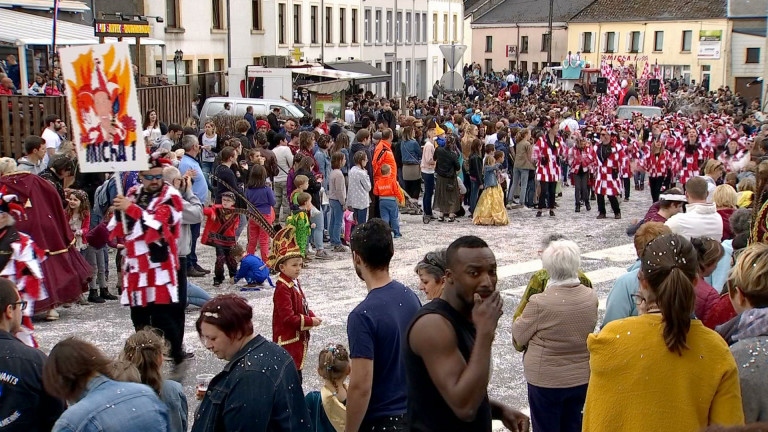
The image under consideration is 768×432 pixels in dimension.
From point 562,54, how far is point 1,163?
7269 centimetres

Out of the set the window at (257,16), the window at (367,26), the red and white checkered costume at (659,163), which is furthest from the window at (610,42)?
the red and white checkered costume at (659,163)

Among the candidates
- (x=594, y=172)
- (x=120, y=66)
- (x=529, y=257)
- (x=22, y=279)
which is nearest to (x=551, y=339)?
(x=120, y=66)

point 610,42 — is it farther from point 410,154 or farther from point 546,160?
→ point 410,154

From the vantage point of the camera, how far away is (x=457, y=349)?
3641mm

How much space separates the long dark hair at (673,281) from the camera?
12.3 ft

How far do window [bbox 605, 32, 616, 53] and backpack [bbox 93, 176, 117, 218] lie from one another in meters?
68.3

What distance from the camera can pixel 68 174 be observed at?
406 inches

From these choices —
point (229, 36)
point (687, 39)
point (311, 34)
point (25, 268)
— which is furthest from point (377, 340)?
point (687, 39)

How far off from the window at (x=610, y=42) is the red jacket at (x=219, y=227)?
6703cm

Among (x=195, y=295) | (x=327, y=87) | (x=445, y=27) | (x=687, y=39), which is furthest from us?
(x=687, y=39)

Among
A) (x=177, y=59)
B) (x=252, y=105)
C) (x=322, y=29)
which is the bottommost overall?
(x=252, y=105)

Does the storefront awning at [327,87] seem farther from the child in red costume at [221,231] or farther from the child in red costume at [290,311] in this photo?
the child in red costume at [290,311]

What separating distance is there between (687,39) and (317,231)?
61914 mm

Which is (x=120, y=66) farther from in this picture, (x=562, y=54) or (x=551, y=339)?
(x=562, y=54)
